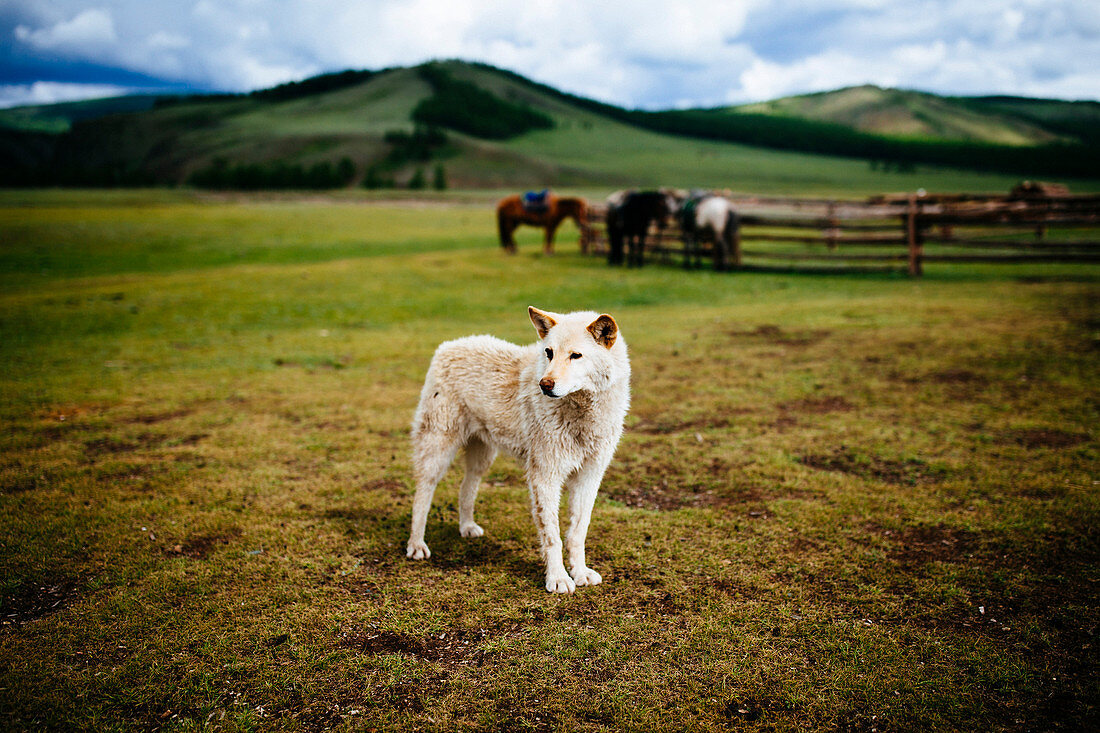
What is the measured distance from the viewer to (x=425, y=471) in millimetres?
4621

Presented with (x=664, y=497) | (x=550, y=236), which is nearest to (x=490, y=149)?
(x=550, y=236)

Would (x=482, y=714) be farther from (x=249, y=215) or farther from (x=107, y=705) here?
(x=249, y=215)

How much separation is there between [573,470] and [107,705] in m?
3.00

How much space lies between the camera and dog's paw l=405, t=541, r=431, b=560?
4621 mm

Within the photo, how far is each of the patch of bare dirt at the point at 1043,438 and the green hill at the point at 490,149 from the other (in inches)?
3779

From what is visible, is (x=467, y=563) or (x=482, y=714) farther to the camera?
(x=467, y=563)

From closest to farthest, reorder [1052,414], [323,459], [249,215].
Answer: [323,459] → [1052,414] → [249,215]

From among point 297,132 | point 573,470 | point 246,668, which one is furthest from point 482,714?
point 297,132

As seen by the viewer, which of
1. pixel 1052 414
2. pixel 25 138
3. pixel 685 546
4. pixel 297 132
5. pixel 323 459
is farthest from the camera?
pixel 25 138

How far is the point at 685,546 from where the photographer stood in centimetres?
466

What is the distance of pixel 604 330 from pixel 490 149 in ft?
460

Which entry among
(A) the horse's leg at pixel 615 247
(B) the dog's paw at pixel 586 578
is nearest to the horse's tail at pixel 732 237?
(A) the horse's leg at pixel 615 247

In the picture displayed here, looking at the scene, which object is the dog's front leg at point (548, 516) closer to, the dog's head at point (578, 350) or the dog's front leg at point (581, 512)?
the dog's front leg at point (581, 512)

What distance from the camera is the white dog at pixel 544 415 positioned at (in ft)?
13.3
